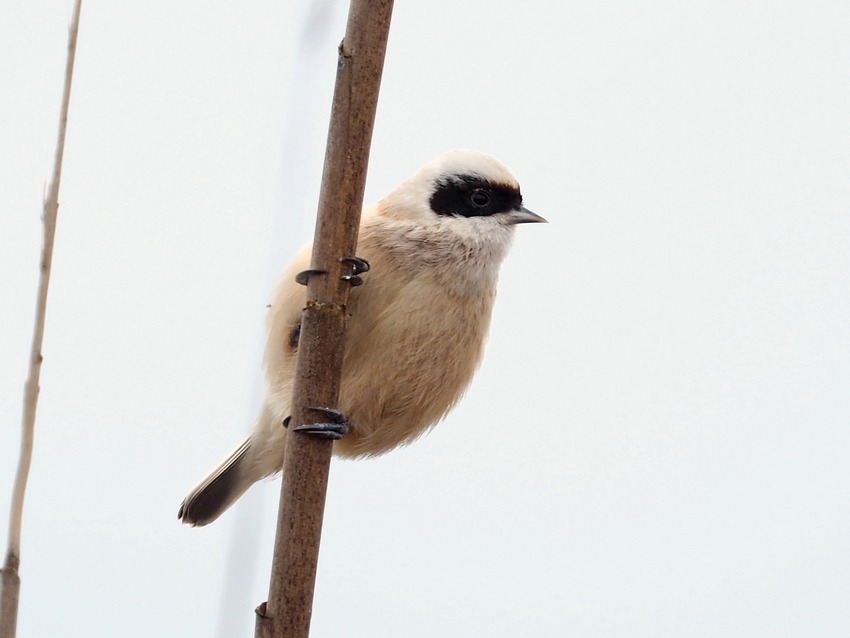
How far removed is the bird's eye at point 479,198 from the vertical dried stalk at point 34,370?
1318 mm

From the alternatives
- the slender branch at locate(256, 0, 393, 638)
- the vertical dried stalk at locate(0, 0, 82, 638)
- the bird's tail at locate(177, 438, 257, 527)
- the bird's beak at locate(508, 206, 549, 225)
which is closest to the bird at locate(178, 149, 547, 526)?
the bird's beak at locate(508, 206, 549, 225)

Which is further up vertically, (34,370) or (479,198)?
(479,198)

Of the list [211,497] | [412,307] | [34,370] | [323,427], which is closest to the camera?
[34,370]

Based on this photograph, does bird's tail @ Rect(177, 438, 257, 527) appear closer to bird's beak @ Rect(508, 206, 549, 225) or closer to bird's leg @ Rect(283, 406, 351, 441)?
bird's beak @ Rect(508, 206, 549, 225)

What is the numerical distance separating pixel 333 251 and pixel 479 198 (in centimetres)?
98

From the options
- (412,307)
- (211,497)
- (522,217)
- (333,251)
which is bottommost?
(211,497)

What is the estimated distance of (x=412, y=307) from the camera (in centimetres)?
233

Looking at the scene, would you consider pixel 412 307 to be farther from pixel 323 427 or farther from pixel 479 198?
pixel 323 427

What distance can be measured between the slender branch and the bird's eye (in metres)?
0.90

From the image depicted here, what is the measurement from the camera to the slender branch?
1636mm

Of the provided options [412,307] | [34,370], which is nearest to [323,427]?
[34,370]

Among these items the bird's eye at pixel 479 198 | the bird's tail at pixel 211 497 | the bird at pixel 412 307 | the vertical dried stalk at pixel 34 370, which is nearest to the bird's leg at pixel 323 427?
the vertical dried stalk at pixel 34 370

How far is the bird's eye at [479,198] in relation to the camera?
259 cm

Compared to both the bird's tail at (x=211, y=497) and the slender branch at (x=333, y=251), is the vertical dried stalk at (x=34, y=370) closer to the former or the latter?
the slender branch at (x=333, y=251)
